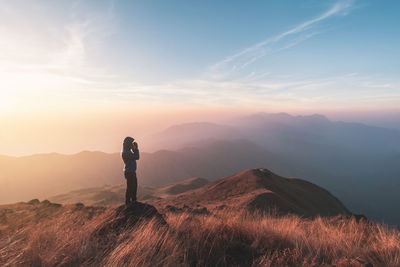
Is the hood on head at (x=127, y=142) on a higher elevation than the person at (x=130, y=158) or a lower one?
higher

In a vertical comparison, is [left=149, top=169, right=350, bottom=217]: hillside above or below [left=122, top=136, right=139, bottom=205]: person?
below

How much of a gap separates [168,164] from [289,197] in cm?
13722

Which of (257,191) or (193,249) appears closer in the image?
(193,249)

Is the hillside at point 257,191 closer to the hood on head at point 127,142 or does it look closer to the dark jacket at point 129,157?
the dark jacket at point 129,157

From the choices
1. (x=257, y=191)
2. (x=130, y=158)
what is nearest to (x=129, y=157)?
(x=130, y=158)

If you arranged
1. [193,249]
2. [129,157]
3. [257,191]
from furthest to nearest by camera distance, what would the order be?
[257,191], [129,157], [193,249]

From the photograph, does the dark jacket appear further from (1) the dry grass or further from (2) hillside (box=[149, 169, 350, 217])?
(2) hillside (box=[149, 169, 350, 217])

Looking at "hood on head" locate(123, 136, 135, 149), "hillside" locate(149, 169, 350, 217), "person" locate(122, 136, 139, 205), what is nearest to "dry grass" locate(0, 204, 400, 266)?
"person" locate(122, 136, 139, 205)

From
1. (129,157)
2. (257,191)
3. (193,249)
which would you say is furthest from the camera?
(257,191)

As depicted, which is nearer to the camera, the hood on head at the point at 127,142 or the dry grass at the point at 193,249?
the dry grass at the point at 193,249

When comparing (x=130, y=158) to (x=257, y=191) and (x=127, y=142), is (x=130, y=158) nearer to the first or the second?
(x=127, y=142)

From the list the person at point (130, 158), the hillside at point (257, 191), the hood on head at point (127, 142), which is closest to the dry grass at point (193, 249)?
the person at point (130, 158)

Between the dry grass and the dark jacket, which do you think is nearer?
the dry grass

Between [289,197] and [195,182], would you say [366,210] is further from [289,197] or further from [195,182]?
[289,197]
